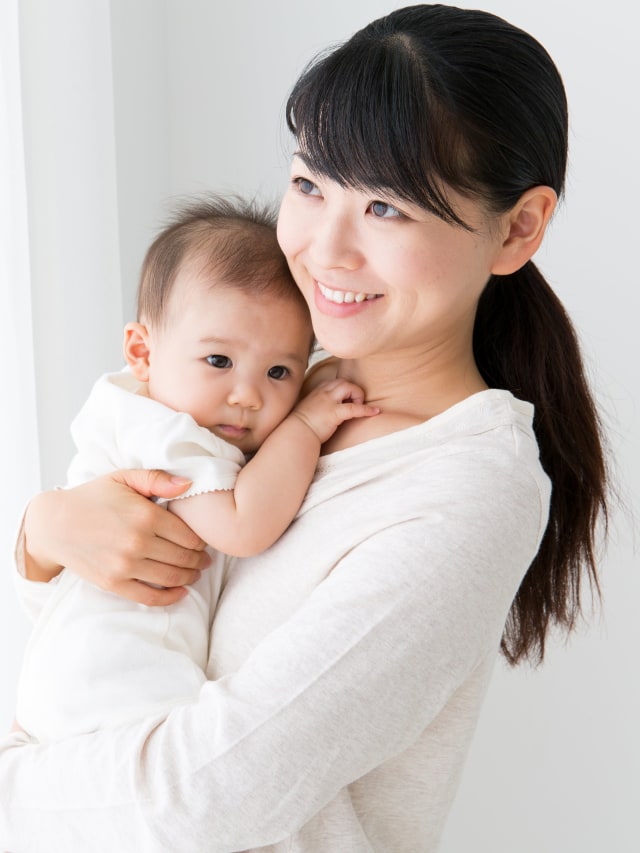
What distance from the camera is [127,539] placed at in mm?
1281

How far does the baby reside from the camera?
125 cm

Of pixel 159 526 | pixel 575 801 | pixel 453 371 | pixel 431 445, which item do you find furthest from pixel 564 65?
pixel 575 801

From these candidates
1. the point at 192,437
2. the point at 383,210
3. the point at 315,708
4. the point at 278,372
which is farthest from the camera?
the point at 278,372

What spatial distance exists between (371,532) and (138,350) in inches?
20.3

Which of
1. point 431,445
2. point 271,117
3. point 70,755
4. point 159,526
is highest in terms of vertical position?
point 271,117

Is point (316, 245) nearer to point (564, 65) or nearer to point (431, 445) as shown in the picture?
point (431, 445)

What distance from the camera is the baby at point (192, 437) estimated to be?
Result: 1247 mm

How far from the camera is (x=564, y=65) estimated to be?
2.25 meters

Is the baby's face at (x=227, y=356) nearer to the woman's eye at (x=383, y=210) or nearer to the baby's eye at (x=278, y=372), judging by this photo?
the baby's eye at (x=278, y=372)

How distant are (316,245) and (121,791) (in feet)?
2.13

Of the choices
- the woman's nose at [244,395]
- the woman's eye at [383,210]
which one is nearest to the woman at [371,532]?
the woman's eye at [383,210]

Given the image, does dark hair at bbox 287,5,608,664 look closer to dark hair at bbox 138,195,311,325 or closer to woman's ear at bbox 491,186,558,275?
woman's ear at bbox 491,186,558,275

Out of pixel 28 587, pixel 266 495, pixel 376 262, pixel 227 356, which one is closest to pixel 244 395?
pixel 227 356

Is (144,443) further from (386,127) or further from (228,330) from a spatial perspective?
(386,127)
